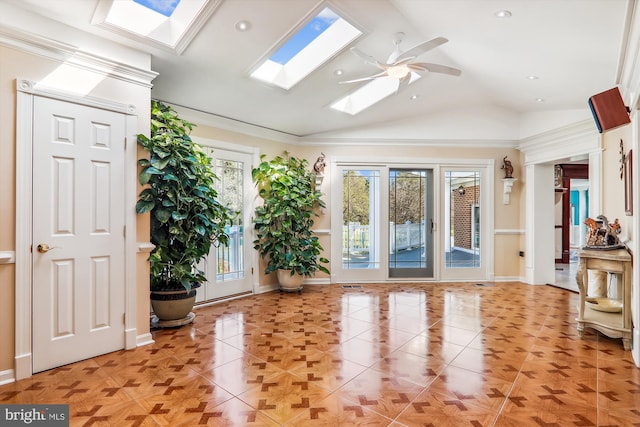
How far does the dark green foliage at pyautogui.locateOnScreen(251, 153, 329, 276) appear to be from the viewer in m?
4.83

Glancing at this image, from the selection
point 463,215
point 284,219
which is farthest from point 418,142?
point 284,219

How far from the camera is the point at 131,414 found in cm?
196

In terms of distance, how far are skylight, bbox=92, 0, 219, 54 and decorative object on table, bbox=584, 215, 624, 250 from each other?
4.17m

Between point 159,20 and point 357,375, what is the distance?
3.38 m

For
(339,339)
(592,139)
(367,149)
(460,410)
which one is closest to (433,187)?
(367,149)

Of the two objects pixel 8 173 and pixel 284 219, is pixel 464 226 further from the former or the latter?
pixel 8 173

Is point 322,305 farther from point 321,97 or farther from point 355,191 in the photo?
point 321,97

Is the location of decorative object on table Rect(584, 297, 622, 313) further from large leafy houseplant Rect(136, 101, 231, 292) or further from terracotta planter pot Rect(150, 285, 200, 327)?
terracotta planter pot Rect(150, 285, 200, 327)

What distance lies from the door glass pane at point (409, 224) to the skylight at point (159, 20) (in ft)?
12.6

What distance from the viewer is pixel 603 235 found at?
3.37m

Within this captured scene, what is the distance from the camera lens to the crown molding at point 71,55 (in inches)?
92.0

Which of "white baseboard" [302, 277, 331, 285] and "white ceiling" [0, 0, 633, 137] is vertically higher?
"white ceiling" [0, 0, 633, 137]

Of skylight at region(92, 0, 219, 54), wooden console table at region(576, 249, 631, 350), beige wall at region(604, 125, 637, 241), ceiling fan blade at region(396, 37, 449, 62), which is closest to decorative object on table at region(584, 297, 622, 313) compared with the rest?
wooden console table at region(576, 249, 631, 350)

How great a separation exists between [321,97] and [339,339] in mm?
3004
